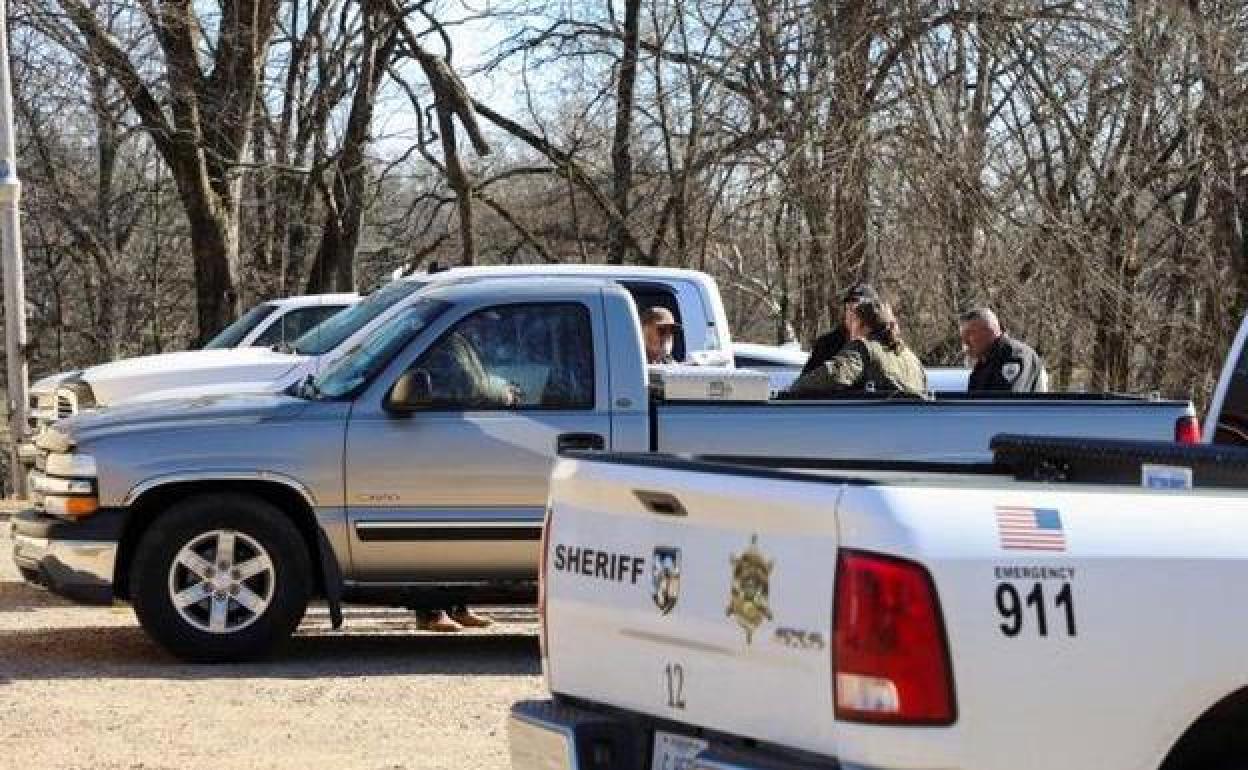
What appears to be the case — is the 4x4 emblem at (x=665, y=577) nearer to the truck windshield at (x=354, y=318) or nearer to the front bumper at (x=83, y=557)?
the front bumper at (x=83, y=557)

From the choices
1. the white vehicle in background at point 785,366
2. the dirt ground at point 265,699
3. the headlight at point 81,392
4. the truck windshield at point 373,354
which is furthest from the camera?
the white vehicle in background at point 785,366

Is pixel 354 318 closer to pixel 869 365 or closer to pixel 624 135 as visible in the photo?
pixel 869 365

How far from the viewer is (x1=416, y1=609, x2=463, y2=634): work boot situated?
1109 centimetres

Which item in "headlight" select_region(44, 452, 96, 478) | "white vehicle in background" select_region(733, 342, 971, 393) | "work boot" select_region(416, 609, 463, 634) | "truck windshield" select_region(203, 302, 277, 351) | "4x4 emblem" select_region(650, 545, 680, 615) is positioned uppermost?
"truck windshield" select_region(203, 302, 277, 351)

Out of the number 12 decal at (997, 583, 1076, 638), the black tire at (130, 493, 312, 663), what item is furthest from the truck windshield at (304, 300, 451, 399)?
the number 12 decal at (997, 583, 1076, 638)

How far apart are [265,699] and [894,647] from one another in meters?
4.92

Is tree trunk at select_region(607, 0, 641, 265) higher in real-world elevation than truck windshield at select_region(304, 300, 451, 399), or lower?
higher

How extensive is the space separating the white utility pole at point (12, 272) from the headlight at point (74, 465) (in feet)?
25.0

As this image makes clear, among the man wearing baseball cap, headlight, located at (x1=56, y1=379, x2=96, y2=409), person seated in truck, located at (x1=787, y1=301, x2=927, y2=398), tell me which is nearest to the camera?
person seated in truck, located at (x1=787, y1=301, x2=927, y2=398)

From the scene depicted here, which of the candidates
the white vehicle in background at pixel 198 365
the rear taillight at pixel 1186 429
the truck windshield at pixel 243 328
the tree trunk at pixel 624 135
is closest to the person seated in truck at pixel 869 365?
the rear taillight at pixel 1186 429

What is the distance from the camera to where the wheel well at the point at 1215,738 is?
4.52 m

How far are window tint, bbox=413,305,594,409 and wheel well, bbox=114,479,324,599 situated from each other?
2.77ft

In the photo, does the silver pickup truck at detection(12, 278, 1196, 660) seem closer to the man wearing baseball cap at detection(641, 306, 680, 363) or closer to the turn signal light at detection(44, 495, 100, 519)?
the turn signal light at detection(44, 495, 100, 519)

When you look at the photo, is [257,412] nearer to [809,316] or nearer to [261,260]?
[809,316]
